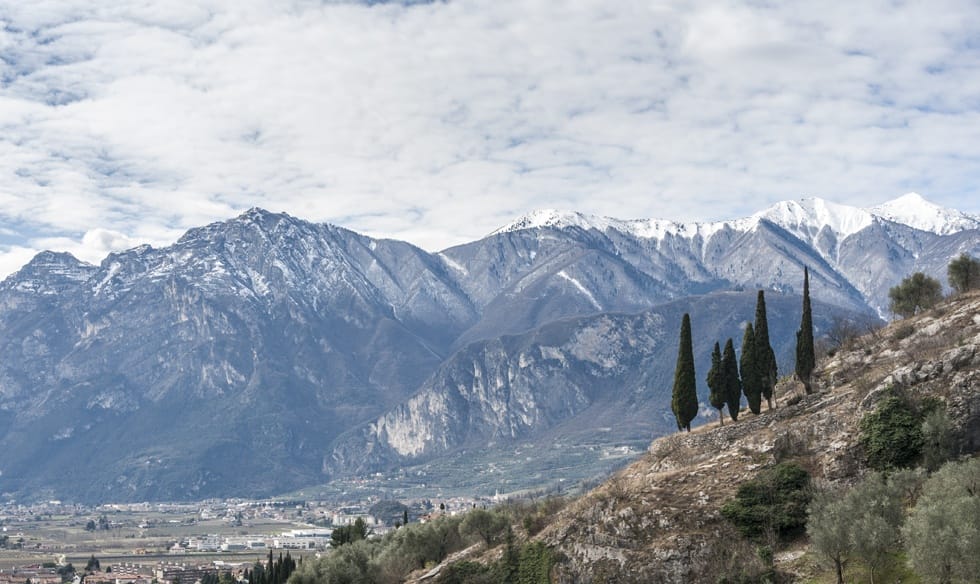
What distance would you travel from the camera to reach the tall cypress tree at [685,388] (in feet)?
294

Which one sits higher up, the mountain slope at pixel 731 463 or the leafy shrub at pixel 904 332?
the leafy shrub at pixel 904 332

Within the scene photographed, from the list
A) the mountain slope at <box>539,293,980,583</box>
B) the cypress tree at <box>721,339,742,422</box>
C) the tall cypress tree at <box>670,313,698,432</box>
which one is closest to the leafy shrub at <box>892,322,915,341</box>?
the mountain slope at <box>539,293,980,583</box>

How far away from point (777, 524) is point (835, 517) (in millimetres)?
9235

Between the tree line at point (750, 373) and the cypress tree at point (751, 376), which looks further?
the cypress tree at point (751, 376)

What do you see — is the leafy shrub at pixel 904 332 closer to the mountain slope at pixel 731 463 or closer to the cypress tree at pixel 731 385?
the mountain slope at pixel 731 463

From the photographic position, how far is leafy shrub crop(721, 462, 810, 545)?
218 feet

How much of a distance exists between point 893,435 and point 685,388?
25.1 metres

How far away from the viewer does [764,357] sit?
85.7m

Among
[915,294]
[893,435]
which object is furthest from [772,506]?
[915,294]

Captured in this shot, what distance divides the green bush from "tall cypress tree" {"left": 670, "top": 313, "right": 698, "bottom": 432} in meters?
21.4

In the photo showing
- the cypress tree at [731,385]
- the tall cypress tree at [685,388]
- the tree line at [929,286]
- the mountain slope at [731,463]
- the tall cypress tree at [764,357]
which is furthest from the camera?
the tree line at [929,286]

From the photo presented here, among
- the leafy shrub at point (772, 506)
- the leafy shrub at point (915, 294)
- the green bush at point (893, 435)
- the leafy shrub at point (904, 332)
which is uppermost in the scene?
the leafy shrub at point (915, 294)

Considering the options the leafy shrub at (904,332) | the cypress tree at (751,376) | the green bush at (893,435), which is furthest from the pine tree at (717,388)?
the green bush at (893,435)

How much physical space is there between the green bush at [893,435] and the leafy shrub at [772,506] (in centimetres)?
510
